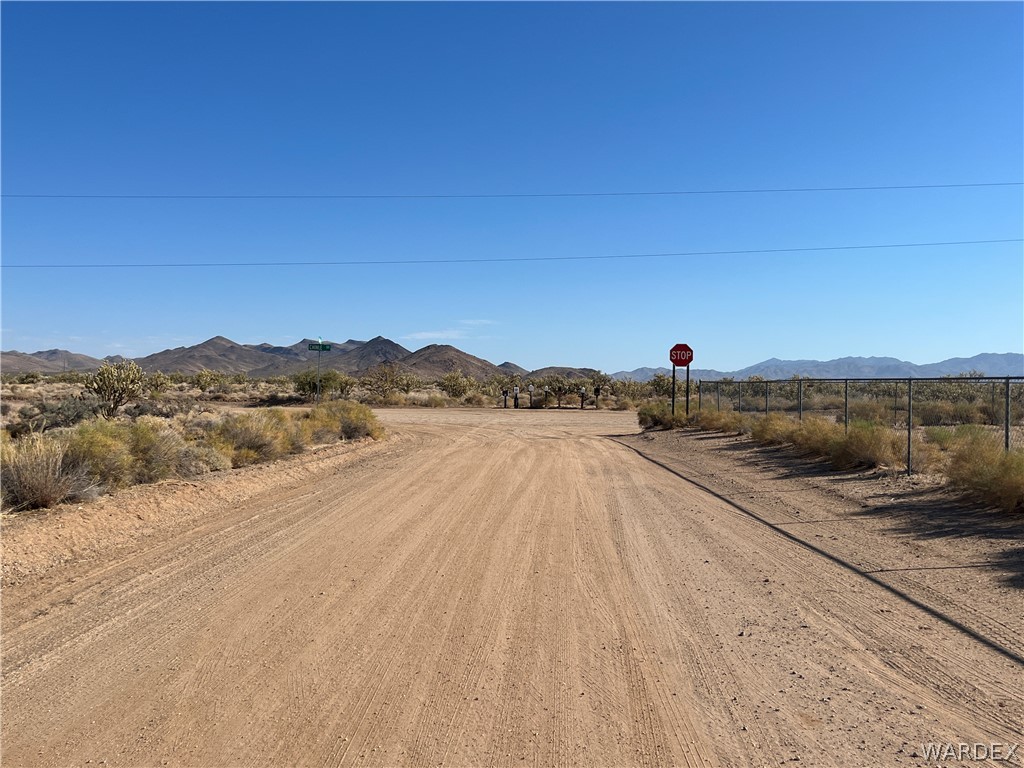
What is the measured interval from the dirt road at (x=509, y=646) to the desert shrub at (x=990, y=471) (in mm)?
1992

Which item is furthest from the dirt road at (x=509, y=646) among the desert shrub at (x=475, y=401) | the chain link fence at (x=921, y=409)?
the desert shrub at (x=475, y=401)

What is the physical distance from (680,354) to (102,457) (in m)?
27.9

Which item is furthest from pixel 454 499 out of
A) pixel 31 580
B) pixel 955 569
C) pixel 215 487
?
pixel 955 569

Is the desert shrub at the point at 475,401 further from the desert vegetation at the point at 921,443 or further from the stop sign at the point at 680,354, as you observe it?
the desert vegetation at the point at 921,443

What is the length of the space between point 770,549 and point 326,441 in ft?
54.9

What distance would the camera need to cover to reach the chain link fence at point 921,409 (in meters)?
15.1

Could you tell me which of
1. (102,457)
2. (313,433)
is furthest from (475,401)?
(102,457)

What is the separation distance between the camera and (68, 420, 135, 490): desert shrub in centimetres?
1212

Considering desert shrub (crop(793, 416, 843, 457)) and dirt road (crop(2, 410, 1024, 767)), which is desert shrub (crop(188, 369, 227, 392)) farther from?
dirt road (crop(2, 410, 1024, 767))

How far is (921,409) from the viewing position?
28766mm

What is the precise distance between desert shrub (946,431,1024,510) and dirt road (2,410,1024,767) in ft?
6.54

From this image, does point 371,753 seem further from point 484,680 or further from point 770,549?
point 770,549

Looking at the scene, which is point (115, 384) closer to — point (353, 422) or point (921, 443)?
point (353, 422)

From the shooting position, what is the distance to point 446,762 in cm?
408
